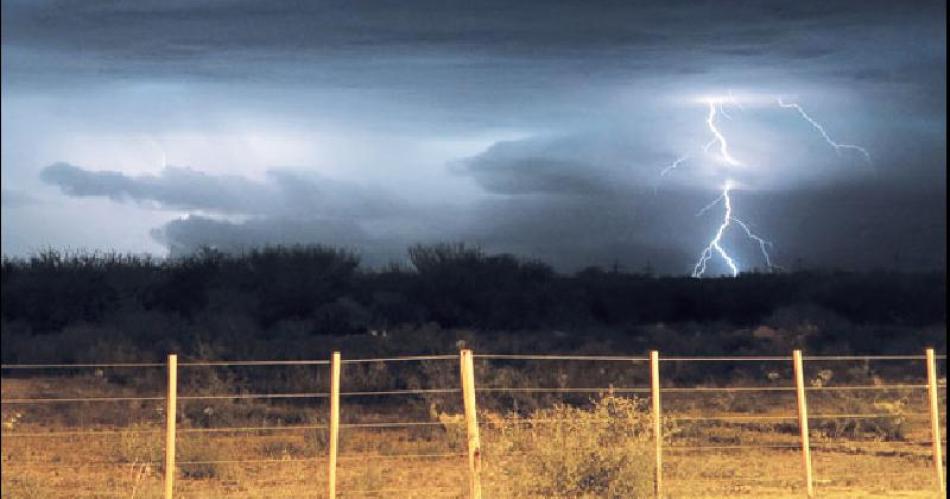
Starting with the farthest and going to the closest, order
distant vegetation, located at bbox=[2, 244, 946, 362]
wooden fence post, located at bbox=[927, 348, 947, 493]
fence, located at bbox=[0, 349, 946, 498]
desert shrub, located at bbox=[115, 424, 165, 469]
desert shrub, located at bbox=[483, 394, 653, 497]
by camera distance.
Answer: distant vegetation, located at bbox=[2, 244, 946, 362] → desert shrub, located at bbox=[115, 424, 165, 469] → wooden fence post, located at bbox=[927, 348, 947, 493] → desert shrub, located at bbox=[483, 394, 653, 497] → fence, located at bbox=[0, 349, 946, 498]

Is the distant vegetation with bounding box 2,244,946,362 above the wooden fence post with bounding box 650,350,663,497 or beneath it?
above

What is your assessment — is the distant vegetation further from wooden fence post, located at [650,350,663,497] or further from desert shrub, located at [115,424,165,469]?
wooden fence post, located at [650,350,663,497]

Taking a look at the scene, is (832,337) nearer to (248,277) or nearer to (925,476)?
(248,277)

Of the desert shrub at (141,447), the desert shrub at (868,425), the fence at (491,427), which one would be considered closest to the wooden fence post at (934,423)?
the fence at (491,427)

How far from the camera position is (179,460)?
73.1ft

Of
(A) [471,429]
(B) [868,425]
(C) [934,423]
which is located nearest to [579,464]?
(A) [471,429]

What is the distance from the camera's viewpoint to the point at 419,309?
53625 millimetres

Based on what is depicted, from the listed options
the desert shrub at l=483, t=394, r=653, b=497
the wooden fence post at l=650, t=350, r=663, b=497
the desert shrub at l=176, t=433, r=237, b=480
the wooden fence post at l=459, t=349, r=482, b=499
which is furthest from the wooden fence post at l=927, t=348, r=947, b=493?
A: the desert shrub at l=176, t=433, r=237, b=480

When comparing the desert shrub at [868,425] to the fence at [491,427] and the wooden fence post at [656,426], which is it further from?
the wooden fence post at [656,426]

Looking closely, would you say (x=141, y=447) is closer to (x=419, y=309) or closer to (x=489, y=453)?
(x=489, y=453)

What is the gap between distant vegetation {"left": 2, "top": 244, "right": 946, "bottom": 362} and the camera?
42.9 m

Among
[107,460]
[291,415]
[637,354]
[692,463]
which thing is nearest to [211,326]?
[637,354]

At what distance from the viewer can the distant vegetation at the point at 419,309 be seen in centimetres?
4294

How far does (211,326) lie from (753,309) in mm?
25904
